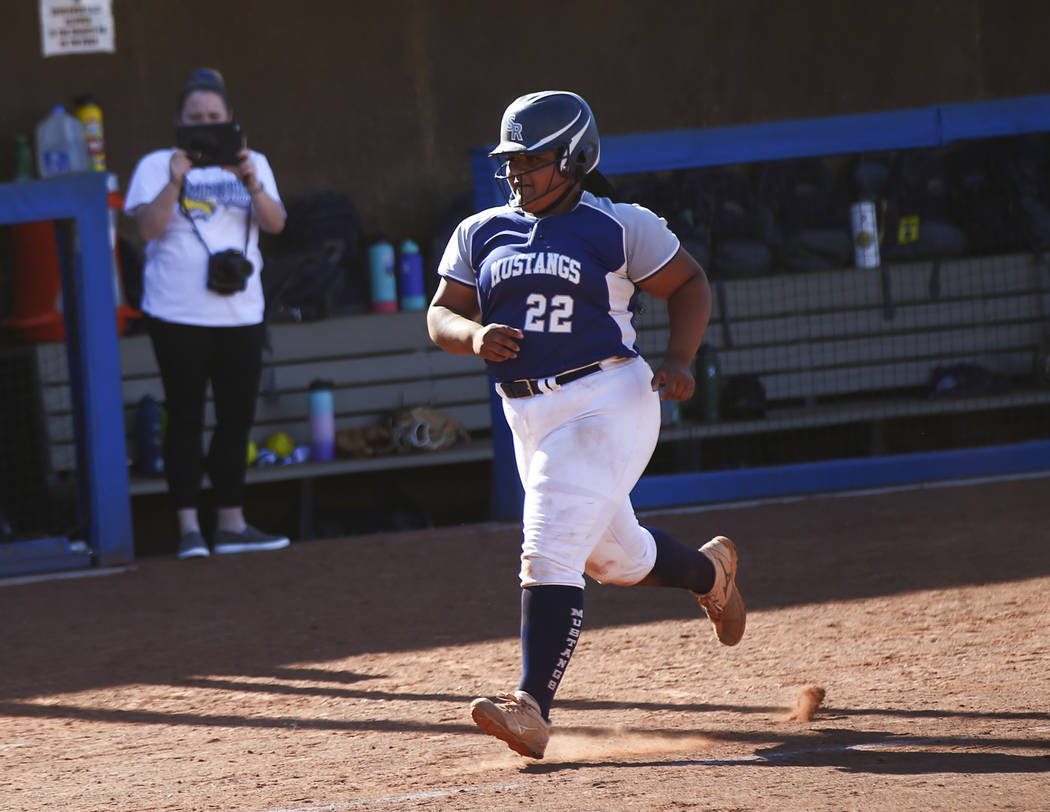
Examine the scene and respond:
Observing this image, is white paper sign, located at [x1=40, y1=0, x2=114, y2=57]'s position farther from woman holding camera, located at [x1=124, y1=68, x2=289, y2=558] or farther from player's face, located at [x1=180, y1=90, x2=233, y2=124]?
player's face, located at [x1=180, y1=90, x2=233, y2=124]

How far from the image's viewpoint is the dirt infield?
326cm

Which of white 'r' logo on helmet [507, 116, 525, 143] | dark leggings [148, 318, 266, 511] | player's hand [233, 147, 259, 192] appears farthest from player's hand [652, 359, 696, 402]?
dark leggings [148, 318, 266, 511]

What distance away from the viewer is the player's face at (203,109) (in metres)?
6.38

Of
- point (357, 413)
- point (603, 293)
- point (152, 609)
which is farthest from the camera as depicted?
point (357, 413)

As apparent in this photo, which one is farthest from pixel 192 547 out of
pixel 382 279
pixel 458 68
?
pixel 458 68

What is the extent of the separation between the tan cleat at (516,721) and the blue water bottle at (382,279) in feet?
16.8

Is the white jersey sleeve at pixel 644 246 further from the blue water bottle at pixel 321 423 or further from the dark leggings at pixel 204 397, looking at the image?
the blue water bottle at pixel 321 423

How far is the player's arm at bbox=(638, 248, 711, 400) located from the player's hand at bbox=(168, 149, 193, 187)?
3113 mm

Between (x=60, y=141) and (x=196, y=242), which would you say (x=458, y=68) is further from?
(x=196, y=242)

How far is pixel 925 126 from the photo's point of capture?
724 centimetres

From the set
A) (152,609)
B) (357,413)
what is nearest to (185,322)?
(152,609)

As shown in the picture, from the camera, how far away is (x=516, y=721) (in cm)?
330

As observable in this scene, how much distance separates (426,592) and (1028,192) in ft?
15.3

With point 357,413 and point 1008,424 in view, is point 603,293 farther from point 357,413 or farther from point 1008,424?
point 1008,424
